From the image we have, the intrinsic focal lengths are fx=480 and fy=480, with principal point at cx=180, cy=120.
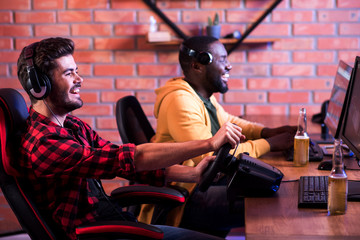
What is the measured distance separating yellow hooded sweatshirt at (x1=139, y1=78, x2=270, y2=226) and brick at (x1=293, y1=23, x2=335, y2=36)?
1.11 meters

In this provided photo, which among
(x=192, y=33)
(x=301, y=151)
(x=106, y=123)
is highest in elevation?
(x=192, y=33)

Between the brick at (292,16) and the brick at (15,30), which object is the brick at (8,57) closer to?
the brick at (15,30)

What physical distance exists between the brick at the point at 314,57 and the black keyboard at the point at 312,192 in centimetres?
150

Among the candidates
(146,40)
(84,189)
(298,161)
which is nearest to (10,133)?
(84,189)

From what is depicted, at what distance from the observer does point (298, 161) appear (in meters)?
1.84

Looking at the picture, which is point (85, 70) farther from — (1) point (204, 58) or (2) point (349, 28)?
(2) point (349, 28)

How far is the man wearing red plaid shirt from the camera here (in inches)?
54.4

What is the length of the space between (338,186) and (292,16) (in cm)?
186

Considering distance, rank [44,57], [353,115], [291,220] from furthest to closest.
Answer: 1. [353,115]
2. [44,57]
3. [291,220]

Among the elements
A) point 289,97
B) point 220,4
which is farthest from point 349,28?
point 220,4

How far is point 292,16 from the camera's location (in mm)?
2934

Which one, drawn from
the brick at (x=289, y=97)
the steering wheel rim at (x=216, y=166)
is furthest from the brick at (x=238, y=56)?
the steering wheel rim at (x=216, y=166)

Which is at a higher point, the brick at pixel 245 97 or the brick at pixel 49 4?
the brick at pixel 49 4

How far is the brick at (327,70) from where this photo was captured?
117 inches
